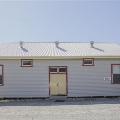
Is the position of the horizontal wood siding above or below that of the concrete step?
above

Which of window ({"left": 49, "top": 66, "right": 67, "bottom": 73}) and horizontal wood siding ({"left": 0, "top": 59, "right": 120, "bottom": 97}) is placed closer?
horizontal wood siding ({"left": 0, "top": 59, "right": 120, "bottom": 97})

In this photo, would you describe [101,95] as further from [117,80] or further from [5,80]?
[5,80]

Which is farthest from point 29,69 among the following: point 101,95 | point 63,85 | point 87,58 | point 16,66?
point 101,95

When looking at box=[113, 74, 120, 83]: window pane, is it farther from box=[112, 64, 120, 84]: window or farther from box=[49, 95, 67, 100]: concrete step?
box=[49, 95, 67, 100]: concrete step

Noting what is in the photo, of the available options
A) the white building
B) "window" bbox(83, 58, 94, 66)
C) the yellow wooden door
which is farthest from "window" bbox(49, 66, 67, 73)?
"window" bbox(83, 58, 94, 66)

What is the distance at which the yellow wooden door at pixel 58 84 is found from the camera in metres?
20.8

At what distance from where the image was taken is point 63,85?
2089 cm

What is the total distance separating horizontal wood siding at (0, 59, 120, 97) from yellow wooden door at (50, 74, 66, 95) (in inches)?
16.7

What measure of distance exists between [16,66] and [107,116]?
10.3 meters

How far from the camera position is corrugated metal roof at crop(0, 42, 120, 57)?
2099cm

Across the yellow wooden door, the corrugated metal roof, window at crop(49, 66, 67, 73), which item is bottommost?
the yellow wooden door

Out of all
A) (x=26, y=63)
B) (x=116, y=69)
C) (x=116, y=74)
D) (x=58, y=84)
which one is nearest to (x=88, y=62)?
(x=116, y=69)

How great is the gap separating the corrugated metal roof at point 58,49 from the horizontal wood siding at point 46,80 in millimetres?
805

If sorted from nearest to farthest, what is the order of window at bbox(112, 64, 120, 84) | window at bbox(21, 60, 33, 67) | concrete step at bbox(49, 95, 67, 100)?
concrete step at bbox(49, 95, 67, 100)
window at bbox(21, 60, 33, 67)
window at bbox(112, 64, 120, 84)
